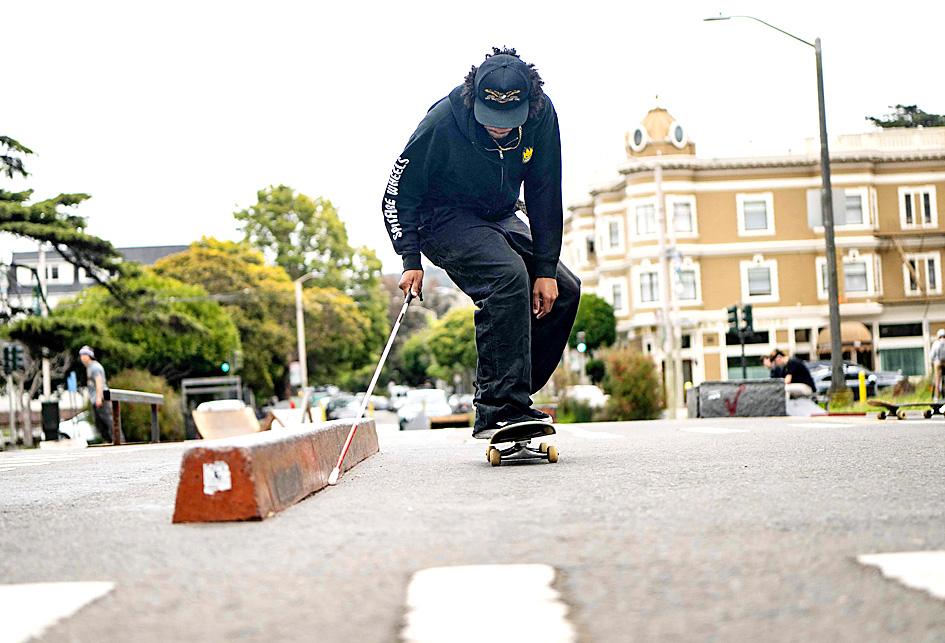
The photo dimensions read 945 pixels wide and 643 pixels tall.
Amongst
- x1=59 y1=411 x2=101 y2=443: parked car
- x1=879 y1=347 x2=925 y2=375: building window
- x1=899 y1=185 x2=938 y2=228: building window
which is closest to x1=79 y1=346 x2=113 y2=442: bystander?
x1=59 y1=411 x2=101 y2=443: parked car

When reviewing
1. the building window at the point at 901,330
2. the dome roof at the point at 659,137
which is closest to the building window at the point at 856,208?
the building window at the point at 901,330

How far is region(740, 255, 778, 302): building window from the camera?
2399 inches

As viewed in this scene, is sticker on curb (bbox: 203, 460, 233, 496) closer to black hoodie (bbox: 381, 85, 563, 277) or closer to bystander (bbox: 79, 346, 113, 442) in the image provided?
black hoodie (bbox: 381, 85, 563, 277)

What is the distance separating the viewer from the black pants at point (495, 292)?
615 centimetres

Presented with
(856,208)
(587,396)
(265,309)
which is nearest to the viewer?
(587,396)

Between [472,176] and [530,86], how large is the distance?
541 millimetres

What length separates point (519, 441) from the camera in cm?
609

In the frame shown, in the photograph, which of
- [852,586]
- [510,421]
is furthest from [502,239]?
[852,586]

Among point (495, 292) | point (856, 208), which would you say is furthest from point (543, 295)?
point (856, 208)

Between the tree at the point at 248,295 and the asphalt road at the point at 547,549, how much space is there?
6481cm

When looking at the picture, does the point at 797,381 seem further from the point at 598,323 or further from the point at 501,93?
the point at 598,323

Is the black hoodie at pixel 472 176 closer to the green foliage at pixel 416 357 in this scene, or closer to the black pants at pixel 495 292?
the black pants at pixel 495 292

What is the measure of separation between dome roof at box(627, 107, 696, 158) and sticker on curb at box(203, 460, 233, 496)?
5809 centimetres

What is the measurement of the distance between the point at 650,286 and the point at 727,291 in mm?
3758
